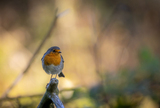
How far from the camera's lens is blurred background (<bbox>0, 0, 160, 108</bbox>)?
3.53 metres

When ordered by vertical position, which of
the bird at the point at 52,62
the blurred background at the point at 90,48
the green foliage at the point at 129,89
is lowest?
the bird at the point at 52,62

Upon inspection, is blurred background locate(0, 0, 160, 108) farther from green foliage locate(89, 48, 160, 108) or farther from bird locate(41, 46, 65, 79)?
bird locate(41, 46, 65, 79)

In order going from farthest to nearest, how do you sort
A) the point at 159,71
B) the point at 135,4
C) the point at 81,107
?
1. the point at 135,4
2. the point at 159,71
3. the point at 81,107

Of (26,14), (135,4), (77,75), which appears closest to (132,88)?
(77,75)

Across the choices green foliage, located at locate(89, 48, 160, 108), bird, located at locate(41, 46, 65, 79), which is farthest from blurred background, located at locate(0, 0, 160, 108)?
bird, located at locate(41, 46, 65, 79)

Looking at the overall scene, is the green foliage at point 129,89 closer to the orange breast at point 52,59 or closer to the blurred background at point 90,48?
the blurred background at point 90,48

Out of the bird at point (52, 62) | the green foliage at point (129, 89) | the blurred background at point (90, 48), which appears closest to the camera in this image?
the bird at point (52, 62)

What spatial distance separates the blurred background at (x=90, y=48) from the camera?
11.6ft

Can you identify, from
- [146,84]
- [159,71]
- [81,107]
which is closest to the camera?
[81,107]

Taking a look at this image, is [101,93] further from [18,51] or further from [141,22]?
[141,22]

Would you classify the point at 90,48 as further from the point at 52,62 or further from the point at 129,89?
the point at 52,62

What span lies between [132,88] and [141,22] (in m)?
3.08

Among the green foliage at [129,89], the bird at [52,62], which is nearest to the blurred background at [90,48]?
the green foliage at [129,89]

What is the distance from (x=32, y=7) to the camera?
6.28 m
